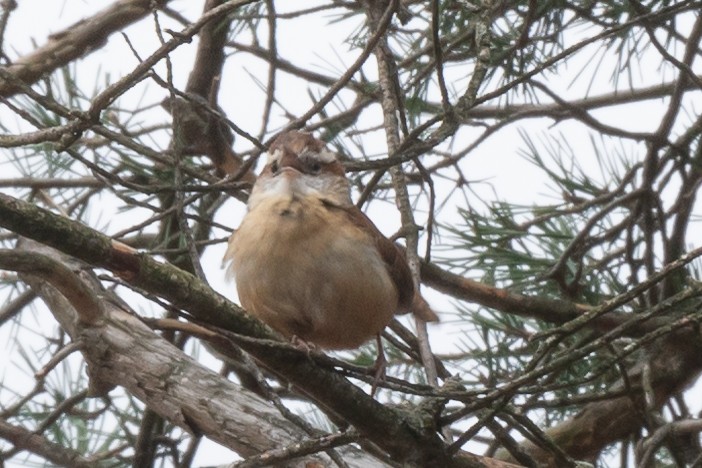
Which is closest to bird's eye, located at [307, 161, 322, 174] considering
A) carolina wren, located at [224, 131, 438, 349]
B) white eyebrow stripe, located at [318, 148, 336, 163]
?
white eyebrow stripe, located at [318, 148, 336, 163]

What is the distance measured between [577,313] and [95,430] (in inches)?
70.1

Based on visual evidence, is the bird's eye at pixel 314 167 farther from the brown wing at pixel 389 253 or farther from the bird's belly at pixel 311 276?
the bird's belly at pixel 311 276

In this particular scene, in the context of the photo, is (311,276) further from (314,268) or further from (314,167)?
(314,167)

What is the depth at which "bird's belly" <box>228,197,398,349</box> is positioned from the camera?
3037mm

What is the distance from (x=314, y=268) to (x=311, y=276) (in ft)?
0.08

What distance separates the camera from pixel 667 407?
402 cm

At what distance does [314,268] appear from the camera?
3.03 metres

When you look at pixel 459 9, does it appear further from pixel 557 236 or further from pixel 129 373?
pixel 129 373

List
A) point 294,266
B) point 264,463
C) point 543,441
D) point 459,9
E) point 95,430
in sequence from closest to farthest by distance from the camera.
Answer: point 264,463
point 543,441
point 294,266
point 459,9
point 95,430

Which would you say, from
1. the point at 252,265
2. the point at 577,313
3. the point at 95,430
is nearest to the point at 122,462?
the point at 95,430

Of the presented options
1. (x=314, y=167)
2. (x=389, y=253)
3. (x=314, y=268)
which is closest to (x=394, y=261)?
(x=389, y=253)

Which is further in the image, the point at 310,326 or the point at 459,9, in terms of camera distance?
the point at 459,9

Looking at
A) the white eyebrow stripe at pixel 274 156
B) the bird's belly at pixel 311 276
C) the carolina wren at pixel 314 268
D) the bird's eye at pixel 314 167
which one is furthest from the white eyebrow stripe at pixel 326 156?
the bird's belly at pixel 311 276

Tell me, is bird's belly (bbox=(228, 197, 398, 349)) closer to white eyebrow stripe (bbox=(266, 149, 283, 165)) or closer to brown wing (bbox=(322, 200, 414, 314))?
brown wing (bbox=(322, 200, 414, 314))
